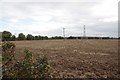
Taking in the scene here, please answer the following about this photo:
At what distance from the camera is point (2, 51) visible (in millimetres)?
7113

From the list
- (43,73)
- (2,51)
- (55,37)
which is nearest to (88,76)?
(43,73)

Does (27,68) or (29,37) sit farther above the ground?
(29,37)

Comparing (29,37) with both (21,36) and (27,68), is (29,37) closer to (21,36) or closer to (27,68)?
(21,36)

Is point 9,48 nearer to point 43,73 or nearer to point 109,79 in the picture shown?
point 43,73

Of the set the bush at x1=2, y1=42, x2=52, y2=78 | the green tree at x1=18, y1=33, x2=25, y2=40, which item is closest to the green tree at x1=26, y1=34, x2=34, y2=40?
the green tree at x1=18, y1=33, x2=25, y2=40

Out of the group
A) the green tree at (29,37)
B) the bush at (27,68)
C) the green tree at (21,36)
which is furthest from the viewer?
the green tree at (29,37)

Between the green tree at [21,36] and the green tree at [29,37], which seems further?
the green tree at [29,37]

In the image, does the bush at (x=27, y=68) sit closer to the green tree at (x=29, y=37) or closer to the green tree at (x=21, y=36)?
the green tree at (x=21, y=36)

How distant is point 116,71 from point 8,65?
5938 mm

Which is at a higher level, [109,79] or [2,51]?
[2,51]

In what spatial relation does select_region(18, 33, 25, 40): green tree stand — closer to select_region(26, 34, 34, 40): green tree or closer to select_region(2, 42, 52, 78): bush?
select_region(26, 34, 34, 40): green tree

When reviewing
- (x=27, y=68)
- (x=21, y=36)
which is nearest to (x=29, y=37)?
(x=21, y=36)

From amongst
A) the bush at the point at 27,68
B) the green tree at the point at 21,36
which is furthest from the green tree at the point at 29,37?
the bush at the point at 27,68

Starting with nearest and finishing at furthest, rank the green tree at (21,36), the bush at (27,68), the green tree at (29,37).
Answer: the bush at (27,68) < the green tree at (21,36) < the green tree at (29,37)
